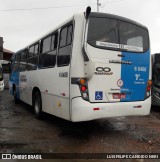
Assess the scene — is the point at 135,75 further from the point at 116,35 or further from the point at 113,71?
the point at 116,35

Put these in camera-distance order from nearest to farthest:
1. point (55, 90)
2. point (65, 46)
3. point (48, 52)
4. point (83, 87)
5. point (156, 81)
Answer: point (83, 87) → point (65, 46) → point (55, 90) → point (48, 52) → point (156, 81)

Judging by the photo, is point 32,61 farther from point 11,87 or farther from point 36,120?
point 11,87

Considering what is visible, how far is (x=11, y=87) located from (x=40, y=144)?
8.48 metres

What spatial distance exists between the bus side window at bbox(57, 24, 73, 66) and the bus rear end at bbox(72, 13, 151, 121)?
18.7 inches

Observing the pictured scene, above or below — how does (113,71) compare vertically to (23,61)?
below

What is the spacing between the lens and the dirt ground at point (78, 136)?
5.34 metres

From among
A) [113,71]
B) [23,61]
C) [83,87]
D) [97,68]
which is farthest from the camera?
[23,61]

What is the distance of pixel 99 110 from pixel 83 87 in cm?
68

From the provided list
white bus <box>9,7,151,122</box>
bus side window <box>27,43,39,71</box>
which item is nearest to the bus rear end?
white bus <box>9,7,151,122</box>

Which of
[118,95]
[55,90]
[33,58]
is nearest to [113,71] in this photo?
[118,95]

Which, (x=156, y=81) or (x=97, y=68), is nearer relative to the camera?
(x=97, y=68)

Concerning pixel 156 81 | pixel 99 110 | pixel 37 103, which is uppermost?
pixel 156 81

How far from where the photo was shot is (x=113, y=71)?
19.4ft

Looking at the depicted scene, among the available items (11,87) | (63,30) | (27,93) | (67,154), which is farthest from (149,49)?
(11,87)
